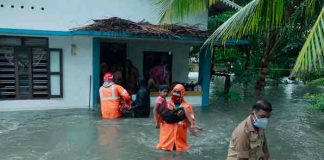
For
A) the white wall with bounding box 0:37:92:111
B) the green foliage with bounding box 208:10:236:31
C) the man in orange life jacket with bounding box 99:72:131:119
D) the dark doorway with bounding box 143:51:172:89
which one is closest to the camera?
the man in orange life jacket with bounding box 99:72:131:119

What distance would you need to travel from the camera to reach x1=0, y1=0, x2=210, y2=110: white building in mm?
11438

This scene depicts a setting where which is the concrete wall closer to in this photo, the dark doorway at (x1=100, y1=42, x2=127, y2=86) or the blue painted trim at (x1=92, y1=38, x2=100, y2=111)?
the blue painted trim at (x1=92, y1=38, x2=100, y2=111)

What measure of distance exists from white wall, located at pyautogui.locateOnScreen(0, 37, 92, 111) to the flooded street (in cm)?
34

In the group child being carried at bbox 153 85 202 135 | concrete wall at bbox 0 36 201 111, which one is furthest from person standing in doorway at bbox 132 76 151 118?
child being carried at bbox 153 85 202 135

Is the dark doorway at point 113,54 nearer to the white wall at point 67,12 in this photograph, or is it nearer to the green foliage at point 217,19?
the white wall at point 67,12

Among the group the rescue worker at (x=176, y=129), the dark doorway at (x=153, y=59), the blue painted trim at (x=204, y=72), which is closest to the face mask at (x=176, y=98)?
the rescue worker at (x=176, y=129)

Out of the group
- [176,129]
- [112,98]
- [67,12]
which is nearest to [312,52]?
[176,129]

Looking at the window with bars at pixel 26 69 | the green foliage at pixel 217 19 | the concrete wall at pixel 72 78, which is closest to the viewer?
the window with bars at pixel 26 69

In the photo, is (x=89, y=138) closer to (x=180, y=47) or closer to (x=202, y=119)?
(x=202, y=119)

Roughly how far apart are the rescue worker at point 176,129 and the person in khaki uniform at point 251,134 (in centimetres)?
249

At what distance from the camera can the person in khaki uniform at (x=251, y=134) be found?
14.7 ft

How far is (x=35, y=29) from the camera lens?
11523 millimetres

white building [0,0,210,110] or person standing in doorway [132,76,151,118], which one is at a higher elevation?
white building [0,0,210,110]

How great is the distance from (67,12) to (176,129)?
6324 mm
